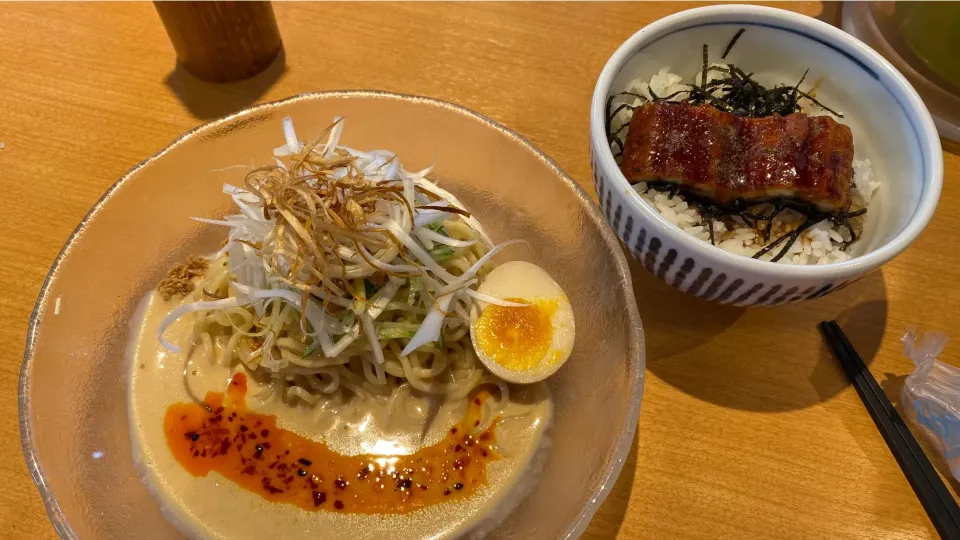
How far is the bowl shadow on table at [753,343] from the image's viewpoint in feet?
5.94

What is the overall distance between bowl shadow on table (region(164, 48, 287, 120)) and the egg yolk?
1.37 m

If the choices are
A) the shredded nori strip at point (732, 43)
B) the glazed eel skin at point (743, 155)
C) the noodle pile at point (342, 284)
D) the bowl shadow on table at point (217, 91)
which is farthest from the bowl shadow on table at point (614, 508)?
the bowl shadow on table at point (217, 91)

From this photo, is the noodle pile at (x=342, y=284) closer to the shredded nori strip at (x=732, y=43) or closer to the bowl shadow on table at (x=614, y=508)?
the bowl shadow on table at (x=614, y=508)

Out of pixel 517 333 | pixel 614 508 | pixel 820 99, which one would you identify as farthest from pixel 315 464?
pixel 820 99

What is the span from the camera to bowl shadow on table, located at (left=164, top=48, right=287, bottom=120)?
239 centimetres

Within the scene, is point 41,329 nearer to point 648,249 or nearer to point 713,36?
point 648,249

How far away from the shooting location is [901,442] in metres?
1.67

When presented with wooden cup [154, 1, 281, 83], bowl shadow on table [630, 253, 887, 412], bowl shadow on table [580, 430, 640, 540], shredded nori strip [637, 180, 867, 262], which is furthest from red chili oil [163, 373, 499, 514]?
wooden cup [154, 1, 281, 83]

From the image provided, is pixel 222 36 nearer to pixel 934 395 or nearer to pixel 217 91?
pixel 217 91

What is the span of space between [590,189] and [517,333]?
676mm

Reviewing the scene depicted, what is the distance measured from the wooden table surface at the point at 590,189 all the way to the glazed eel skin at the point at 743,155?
389 mm

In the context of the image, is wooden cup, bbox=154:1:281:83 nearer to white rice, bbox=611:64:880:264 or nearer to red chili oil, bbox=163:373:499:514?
red chili oil, bbox=163:373:499:514

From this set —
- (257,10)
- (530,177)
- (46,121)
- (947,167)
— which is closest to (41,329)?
(46,121)

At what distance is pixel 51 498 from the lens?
4.91ft
